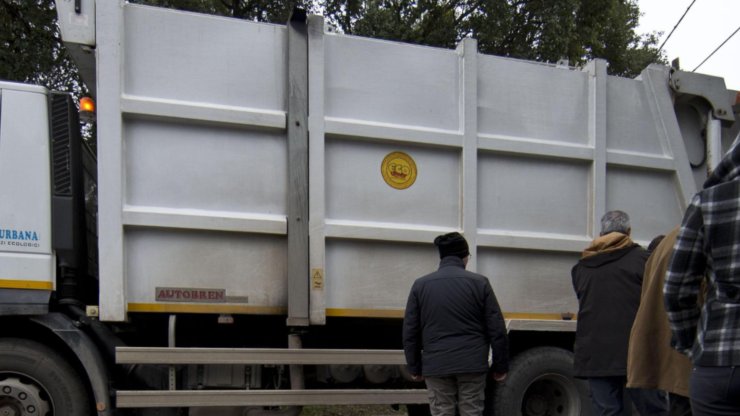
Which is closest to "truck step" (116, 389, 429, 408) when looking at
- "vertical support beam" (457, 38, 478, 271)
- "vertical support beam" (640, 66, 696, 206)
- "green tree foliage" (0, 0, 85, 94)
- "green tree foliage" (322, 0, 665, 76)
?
"vertical support beam" (457, 38, 478, 271)

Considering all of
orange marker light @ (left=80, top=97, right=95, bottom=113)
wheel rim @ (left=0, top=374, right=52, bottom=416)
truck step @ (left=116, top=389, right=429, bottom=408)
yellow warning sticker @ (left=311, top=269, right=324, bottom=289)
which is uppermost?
orange marker light @ (left=80, top=97, right=95, bottom=113)

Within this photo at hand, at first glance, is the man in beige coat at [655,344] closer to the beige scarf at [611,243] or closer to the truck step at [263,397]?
the beige scarf at [611,243]

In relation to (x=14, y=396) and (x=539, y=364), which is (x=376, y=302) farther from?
(x=14, y=396)

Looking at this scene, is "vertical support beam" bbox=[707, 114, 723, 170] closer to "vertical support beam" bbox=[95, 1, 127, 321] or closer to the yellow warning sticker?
the yellow warning sticker

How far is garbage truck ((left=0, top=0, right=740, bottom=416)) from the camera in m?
3.56

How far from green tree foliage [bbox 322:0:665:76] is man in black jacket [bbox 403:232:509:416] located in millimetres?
6650

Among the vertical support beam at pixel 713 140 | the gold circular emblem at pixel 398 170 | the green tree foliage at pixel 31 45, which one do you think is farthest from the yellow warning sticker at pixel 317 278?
the green tree foliage at pixel 31 45

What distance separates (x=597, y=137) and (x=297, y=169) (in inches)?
87.5

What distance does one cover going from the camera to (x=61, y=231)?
11.8 feet

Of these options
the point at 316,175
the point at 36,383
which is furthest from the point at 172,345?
the point at 316,175

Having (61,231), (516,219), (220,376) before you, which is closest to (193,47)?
(61,231)

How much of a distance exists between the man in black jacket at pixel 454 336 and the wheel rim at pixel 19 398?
6.82ft

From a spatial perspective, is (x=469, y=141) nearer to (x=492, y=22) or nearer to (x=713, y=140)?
(x=713, y=140)

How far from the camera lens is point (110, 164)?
11.6 feet
